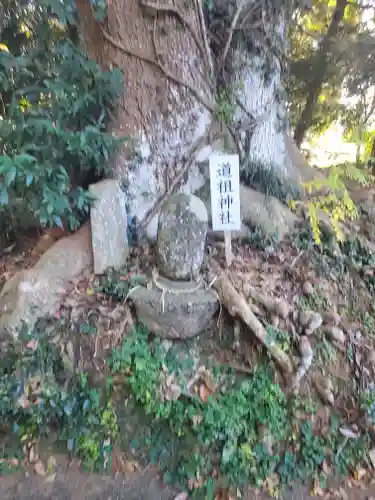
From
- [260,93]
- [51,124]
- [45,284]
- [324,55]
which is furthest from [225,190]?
[324,55]

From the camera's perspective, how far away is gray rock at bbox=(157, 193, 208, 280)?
3221mm

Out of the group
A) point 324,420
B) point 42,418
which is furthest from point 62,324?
point 324,420

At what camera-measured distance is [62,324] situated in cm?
334

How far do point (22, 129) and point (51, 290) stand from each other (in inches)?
51.9

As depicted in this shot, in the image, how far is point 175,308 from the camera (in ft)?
10.4

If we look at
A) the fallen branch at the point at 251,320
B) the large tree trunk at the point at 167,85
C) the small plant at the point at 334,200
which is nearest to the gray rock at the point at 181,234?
the fallen branch at the point at 251,320

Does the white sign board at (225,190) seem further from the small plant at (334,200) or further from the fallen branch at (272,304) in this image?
the small plant at (334,200)

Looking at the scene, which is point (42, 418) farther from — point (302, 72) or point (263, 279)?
point (302, 72)

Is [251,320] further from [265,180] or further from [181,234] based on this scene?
[265,180]

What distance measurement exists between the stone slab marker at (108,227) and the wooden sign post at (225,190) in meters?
0.90

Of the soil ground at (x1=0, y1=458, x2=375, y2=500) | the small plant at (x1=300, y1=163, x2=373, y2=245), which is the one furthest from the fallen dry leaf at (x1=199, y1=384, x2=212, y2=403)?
the small plant at (x1=300, y1=163, x2=373, y2=245)

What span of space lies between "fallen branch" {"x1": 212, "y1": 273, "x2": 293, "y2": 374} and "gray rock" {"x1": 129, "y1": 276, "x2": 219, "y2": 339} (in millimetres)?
100

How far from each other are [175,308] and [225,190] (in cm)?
106

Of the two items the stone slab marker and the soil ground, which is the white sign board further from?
the soil ground
